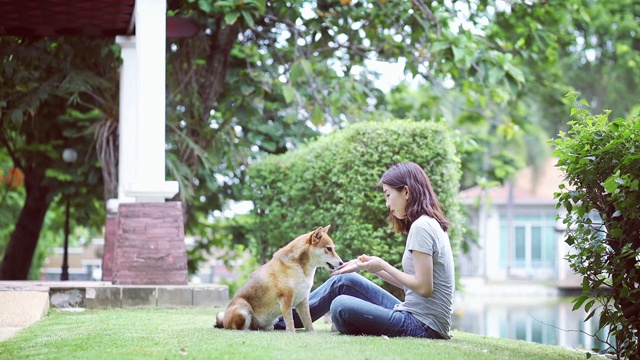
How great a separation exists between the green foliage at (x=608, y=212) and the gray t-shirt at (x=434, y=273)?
2.91 ft

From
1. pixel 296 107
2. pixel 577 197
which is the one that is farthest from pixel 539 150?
pixel 577 197

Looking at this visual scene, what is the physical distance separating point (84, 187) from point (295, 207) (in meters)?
4.99

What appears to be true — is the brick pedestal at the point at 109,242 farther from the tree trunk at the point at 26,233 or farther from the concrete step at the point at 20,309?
the tree trunk at the point at 26,233

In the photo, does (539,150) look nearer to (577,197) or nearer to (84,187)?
(84,187)

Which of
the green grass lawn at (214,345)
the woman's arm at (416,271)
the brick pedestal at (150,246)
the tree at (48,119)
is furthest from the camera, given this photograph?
the tree at (48,119)

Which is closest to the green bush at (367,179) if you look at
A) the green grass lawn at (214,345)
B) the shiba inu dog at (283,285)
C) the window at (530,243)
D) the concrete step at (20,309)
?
the green grass lawn at (214,345)

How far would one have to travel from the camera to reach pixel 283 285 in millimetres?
7102

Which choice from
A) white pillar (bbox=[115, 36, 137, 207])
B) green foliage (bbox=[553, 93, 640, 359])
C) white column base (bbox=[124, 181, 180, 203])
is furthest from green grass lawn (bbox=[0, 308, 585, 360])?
white pillar (bbox=[115, 36, 137, 207])

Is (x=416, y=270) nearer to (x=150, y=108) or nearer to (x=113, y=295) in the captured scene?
(x=113, y=295)

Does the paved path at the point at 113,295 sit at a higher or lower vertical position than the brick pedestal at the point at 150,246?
lower

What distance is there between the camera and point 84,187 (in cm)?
1581

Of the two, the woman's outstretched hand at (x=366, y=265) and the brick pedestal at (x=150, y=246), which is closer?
the woman's outstretched hand at (x=366, y=265)

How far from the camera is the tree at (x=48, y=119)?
13.4m

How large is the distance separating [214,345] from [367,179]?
5.09m
